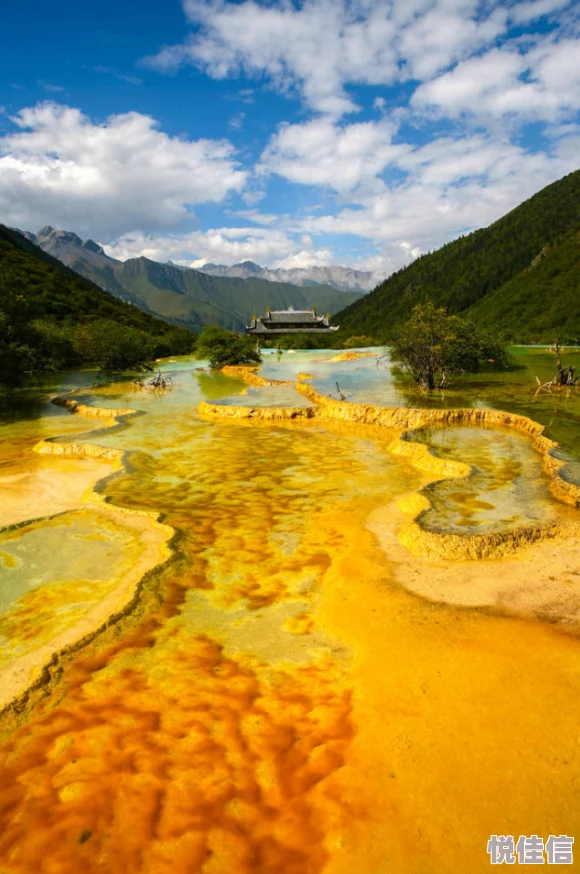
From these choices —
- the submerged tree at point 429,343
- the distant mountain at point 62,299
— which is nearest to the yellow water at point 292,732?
the submerged tree at point 429,343

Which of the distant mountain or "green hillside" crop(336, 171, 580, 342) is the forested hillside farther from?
"green hillside" crop(336, 171, 580, 342)

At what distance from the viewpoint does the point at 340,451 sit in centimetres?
1413

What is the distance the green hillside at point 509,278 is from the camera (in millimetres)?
78312

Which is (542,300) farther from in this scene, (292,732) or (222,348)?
(292,732)

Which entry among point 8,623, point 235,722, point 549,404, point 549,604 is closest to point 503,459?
point 549,604

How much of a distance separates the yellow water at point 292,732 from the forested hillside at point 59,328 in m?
19.0

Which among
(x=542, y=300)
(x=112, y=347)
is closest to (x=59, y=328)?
(x=112, y=347)

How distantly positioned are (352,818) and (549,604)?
12.6 feet

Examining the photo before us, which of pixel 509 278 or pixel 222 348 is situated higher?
pixel 509 278

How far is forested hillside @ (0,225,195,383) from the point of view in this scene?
21703 mm

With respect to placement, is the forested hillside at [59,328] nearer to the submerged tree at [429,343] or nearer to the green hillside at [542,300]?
the submerged tree at [429,343]

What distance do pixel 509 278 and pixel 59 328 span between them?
9859 cm

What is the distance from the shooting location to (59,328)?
43.4m

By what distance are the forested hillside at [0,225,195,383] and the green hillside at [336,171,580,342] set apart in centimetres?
3925
